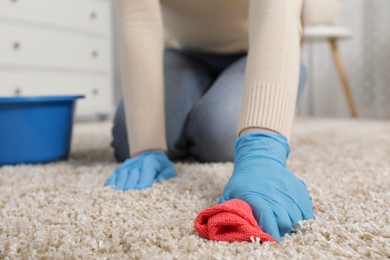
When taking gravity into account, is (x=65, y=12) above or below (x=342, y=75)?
above

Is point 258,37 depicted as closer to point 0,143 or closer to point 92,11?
point 0,143

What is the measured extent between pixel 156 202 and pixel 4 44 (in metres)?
1.40

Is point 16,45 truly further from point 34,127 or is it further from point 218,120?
point 218,120

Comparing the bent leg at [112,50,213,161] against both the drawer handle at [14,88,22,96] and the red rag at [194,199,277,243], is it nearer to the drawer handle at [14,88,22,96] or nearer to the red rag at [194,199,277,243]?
the red rag at [194,199,277,243]

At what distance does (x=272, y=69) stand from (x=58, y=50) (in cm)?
158

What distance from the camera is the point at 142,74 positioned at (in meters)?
0.77

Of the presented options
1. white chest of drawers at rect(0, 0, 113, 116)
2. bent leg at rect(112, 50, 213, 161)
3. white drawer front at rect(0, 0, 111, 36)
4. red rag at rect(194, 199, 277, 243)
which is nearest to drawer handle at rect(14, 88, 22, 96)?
white chest of drawers at rect(0, 0, 113, 116)

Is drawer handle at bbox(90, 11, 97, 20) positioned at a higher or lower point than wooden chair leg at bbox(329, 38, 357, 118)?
higher

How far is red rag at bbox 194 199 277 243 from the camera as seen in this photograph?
17.3 inches

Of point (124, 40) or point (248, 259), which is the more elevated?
point (124, 40)

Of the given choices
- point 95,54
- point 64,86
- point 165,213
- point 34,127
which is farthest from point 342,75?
point 165,213

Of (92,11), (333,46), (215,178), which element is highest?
(92,11)

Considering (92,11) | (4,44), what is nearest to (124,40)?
(4,44)

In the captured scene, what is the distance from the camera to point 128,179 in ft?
2.29
